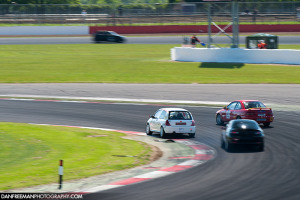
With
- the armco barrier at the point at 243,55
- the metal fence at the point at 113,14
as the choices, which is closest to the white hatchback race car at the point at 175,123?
the armco barrier at the point at 243,55

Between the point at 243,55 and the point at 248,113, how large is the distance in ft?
79.1

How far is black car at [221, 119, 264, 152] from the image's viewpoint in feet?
62.7

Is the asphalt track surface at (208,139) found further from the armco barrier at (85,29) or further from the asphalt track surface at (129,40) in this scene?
the armco barrier at (85,29)

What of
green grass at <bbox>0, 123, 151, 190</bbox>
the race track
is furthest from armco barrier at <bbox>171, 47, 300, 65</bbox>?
green grass at <bbox>0, 123, 151, 190</bbox>

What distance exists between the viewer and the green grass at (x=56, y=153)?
599 inches

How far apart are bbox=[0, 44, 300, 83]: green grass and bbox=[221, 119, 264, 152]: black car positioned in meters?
21.6

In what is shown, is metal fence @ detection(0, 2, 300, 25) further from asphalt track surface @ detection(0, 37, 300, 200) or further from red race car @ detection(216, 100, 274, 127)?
red race car @ detection(216, 100, 274, 127)

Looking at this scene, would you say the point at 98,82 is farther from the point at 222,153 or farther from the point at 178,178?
the point at 178,178

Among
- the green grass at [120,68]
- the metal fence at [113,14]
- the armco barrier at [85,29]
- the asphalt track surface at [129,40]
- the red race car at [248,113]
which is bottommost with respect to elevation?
the green grass at [120,68]

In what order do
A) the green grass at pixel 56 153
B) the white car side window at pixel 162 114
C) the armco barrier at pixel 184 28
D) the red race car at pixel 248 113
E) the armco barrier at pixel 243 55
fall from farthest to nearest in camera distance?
the armco barrier at pixel 184 28 → the armco barrier at pixel 243 55 → the red race car at pixel 248 113 → the white car side window at pixel 162 114 → the green grass at pixel 56 153

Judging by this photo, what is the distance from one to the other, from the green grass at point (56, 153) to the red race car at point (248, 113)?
223 inches

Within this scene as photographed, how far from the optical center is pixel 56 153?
62.2 ft

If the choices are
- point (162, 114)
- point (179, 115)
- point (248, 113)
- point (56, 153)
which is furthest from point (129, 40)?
point (56, 153)

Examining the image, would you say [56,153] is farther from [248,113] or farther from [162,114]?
[248,113]
